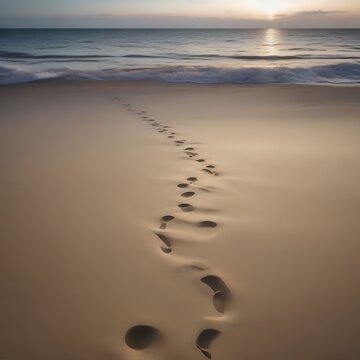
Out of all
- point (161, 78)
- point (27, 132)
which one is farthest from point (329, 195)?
point (161, 78)

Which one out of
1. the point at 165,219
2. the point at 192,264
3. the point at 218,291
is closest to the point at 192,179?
the point at 165,219

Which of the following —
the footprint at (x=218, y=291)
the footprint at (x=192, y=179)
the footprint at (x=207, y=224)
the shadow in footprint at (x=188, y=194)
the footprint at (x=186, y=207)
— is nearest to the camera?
the footprint at (x=218, y=291)

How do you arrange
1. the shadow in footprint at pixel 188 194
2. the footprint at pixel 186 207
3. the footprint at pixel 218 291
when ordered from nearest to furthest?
the footprint at pixel 218 291 < the footprint at pixel 186 207 < the shadow in footprint at pixel 188 194

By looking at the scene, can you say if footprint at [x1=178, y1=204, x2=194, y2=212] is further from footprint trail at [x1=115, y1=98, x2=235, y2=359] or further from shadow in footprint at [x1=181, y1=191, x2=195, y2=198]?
shadow in footprint at [x1=181, y1=191, x2=195, y2=198]

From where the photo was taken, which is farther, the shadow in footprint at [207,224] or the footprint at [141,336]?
the shadow in footprint at [207,224]

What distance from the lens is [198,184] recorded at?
306 centimetres

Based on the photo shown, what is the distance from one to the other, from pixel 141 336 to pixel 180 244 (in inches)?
28.2

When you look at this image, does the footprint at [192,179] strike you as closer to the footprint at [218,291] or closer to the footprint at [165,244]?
the footprint at [165,244]

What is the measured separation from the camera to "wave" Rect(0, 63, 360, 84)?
410 inches

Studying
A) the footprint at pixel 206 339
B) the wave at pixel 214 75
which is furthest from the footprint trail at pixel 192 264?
the wave at pixel 214 75

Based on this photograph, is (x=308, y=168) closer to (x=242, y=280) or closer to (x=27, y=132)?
(x=242, y=280)

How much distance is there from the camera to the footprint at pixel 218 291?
5.82ft

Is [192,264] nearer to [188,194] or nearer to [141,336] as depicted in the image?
[141,336]

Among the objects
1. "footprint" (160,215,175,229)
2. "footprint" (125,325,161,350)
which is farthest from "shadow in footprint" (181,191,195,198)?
"footprint" (125,325,161,350)
